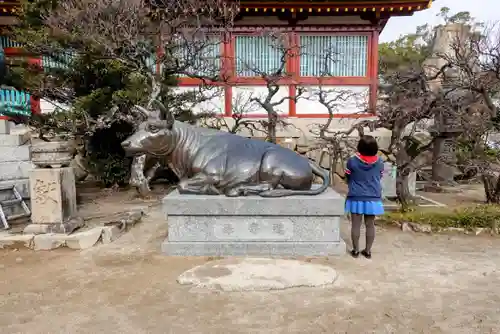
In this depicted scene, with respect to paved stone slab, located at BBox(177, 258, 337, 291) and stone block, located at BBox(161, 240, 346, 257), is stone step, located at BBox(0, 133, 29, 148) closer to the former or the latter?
stone block, located at BBox(161, 240, 346, 257)

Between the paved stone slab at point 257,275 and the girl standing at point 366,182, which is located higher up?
the girl standing at point 366,182

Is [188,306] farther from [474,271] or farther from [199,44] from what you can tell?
[199,44]

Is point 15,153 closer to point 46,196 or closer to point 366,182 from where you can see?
point 46,196

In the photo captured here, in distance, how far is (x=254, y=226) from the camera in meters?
5.23

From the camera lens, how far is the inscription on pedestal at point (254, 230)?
5219mm

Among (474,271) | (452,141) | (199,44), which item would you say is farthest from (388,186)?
(199,44)

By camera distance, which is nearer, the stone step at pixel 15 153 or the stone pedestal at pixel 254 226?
the stone pedestal at pixel 254 226

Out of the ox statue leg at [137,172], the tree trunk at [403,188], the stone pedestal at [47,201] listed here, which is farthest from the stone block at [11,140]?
the tree trunk at [403,188]

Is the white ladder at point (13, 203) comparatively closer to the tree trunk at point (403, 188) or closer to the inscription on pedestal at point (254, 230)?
the inscription on pedestal at point (254, 230)

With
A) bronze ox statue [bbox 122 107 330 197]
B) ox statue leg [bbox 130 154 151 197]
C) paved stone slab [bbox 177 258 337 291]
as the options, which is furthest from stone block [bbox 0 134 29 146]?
paved stone slab [bbox 177 258 337 291]

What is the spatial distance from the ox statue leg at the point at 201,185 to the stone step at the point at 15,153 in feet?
13.2

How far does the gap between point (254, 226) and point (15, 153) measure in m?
4.97

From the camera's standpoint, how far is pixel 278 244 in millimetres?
5211

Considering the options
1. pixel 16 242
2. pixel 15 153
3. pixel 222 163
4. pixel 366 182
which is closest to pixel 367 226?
pixel 366 182
